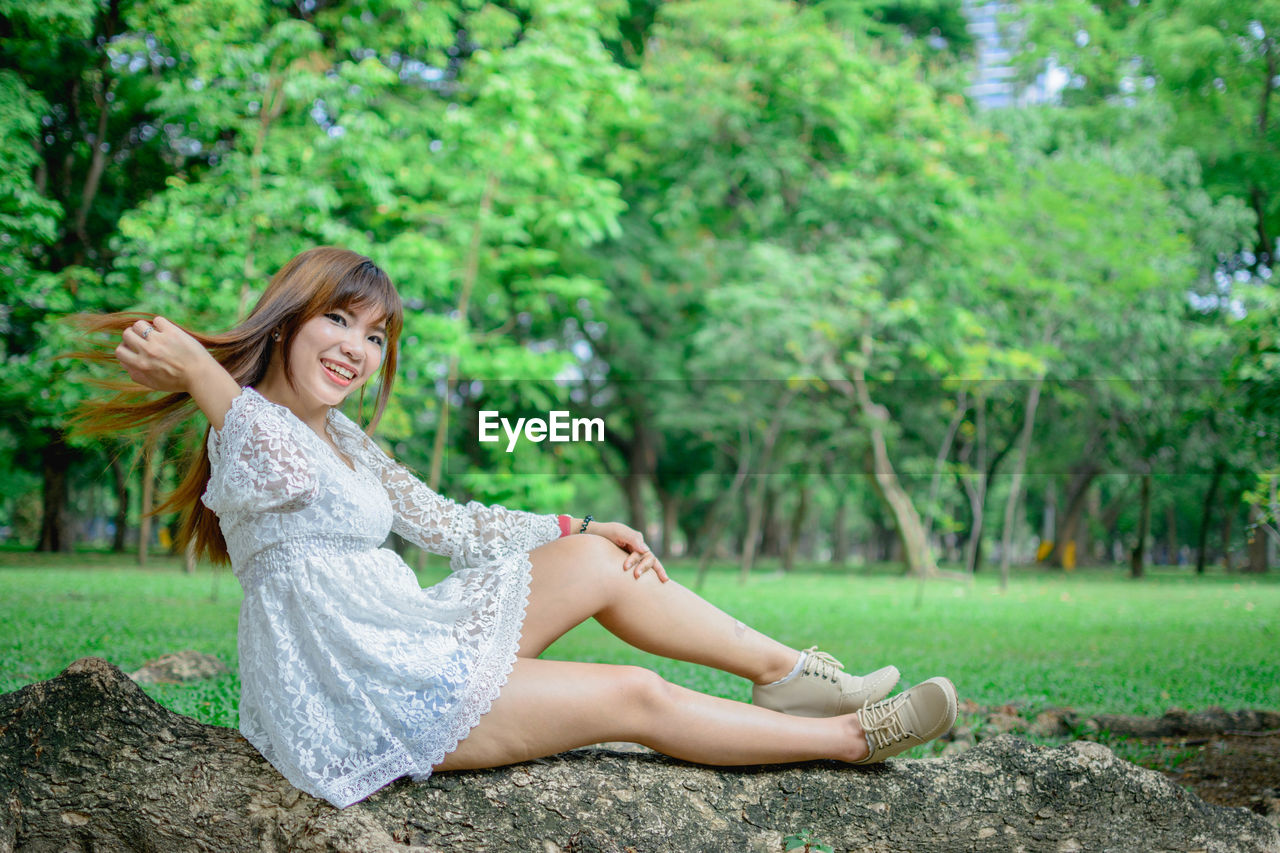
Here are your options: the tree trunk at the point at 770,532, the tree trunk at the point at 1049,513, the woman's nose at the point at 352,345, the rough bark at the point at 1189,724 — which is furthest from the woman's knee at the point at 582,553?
the tree trunk at the point at 770,532

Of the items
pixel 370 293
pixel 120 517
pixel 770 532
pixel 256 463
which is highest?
pixel 370 293

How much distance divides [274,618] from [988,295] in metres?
6.36

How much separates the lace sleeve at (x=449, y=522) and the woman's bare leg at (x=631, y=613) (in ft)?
0.27

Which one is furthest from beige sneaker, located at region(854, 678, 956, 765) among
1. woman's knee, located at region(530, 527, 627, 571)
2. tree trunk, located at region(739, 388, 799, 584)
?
tree trunk, located at region(739, 388, 799, 584)

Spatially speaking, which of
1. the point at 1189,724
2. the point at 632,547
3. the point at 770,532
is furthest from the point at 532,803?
the point at 770,532

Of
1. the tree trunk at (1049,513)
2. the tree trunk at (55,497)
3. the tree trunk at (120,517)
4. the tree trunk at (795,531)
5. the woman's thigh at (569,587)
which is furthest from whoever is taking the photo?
the tree trunk at (1049,513)

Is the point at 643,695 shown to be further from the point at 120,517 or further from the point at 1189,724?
the point at 120,517

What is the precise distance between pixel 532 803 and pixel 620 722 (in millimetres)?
183

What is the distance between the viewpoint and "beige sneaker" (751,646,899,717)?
5.35ft

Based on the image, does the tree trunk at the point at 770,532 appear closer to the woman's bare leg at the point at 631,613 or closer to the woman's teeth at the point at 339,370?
the woman's bare leg at the point at 631,613

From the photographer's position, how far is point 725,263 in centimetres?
813

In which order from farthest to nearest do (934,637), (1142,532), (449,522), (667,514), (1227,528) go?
(667,514) < (1142,532) < (934,637) < (1227,528) < (449,522)

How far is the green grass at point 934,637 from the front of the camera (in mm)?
3193

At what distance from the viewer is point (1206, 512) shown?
14.6 feet
